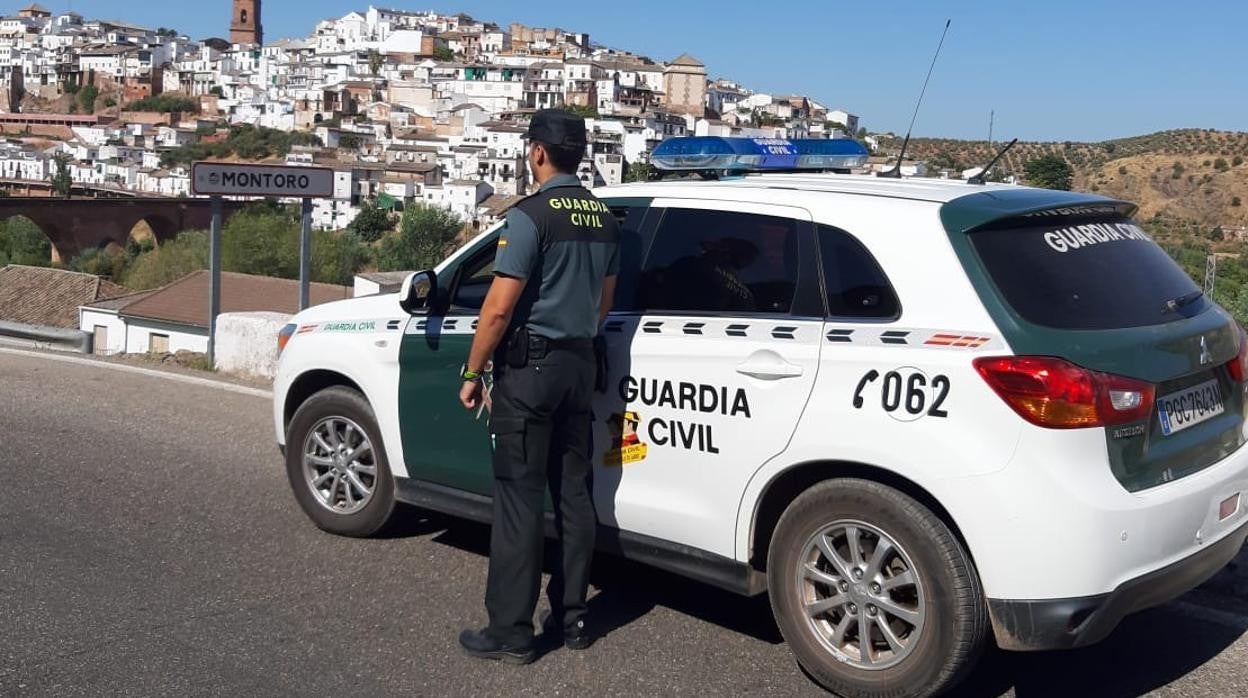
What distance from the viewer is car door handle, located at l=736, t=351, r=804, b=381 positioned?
3.98m

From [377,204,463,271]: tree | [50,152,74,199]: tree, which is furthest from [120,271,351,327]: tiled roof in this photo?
[50,152,74,199]: tree

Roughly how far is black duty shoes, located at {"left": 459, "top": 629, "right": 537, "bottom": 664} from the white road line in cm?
502

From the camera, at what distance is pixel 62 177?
104562 millimetres

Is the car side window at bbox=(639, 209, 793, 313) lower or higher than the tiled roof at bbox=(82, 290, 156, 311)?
higher

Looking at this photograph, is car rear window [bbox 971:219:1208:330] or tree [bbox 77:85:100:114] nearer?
car rear window [bbox 971:219:1208:330]

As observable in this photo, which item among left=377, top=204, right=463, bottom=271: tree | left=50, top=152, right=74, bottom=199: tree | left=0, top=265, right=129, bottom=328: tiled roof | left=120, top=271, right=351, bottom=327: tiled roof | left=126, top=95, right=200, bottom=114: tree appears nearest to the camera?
left=120, top=271, right=351, bottom=327: tiled roof

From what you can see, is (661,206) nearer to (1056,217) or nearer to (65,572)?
(1056,217)

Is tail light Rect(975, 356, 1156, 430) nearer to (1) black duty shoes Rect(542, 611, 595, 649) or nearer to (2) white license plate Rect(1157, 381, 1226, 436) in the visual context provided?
(2) white license plate Rect(1157, 381, 1226, 436)

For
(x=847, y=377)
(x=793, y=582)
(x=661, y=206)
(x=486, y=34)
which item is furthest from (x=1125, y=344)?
(x=486, y=34)

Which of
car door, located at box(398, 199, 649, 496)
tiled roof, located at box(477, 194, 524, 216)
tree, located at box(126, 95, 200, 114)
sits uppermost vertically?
tree, located at box(126, 95, 200, 114)

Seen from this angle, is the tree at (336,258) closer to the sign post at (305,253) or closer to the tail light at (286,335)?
the sign post at (305,253)

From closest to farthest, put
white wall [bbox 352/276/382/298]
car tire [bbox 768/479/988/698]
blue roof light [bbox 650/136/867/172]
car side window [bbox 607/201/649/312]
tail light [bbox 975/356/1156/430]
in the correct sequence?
tail light [bbox 975/356/1156/430]
car tire [bbox 768/479/988/698]
car side window [bbox 607/201/649/312]
blue roof light [bbox 650/136/867/172]
white wall [bbox 352/276/382/298]

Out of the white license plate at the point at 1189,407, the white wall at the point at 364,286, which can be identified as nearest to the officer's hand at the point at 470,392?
the white license plate at the point at 1189,407

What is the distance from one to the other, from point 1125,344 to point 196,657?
10.3 feet
